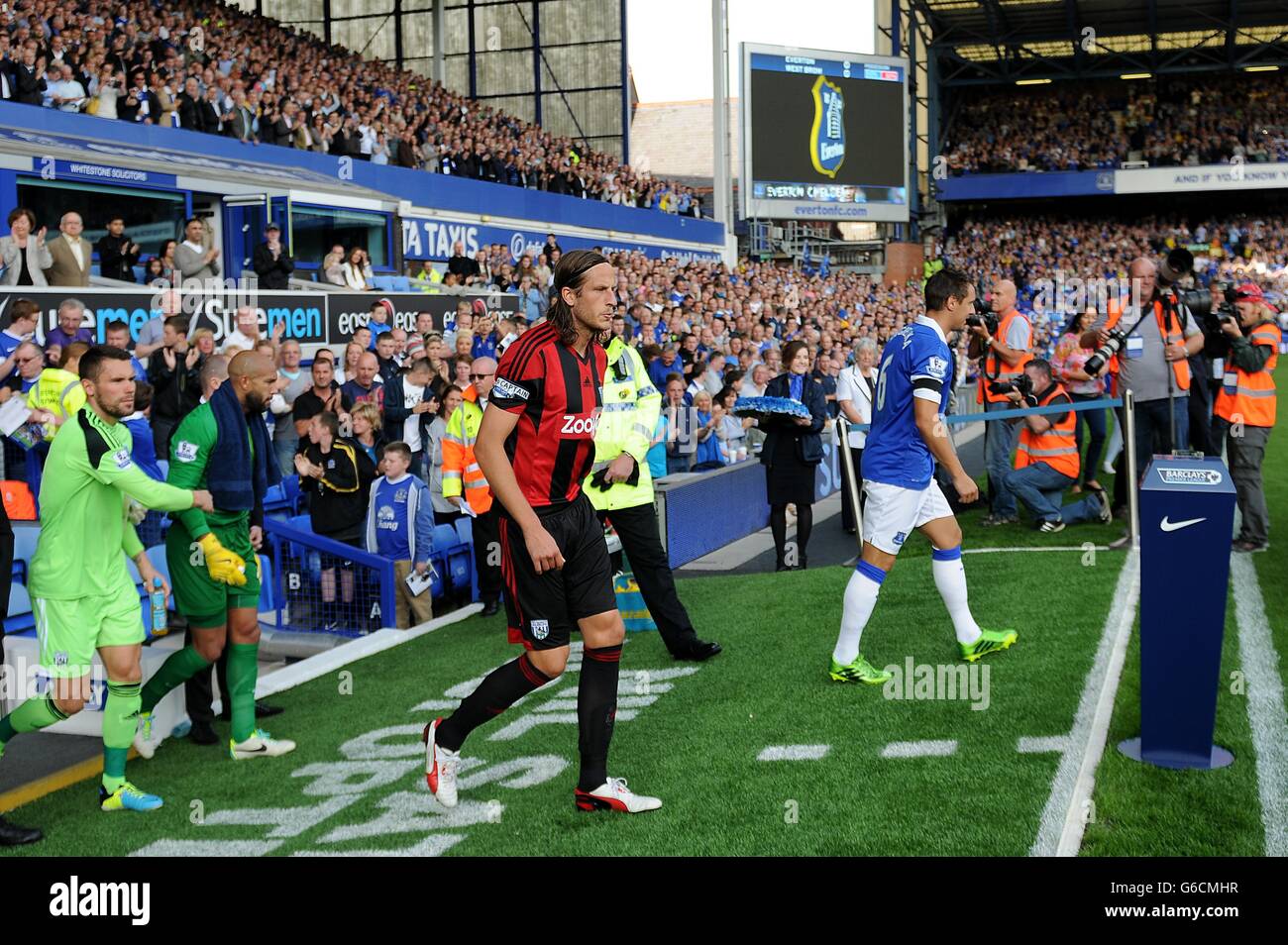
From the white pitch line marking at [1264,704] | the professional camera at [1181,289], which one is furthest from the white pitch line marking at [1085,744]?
the professional camera at [1181,289]

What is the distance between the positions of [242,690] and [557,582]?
7.11 ft

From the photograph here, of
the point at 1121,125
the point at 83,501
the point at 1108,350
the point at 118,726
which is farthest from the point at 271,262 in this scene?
the point at 1121,125

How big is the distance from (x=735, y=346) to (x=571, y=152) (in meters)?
19.1

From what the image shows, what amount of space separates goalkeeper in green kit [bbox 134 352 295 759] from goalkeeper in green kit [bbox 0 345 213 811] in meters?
0.54

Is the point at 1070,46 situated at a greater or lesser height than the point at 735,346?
greater

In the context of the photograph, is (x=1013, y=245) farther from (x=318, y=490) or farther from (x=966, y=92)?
(x=318, y=490)

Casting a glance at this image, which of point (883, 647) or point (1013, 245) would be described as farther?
point (1013, 245)

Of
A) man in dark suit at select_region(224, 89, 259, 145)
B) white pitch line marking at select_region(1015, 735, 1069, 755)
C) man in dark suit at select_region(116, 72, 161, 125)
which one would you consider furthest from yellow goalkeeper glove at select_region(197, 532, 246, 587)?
man in dark suit at select_region(224, 89, 259, 145)

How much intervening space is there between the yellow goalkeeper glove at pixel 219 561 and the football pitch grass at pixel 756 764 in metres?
Result: 0.90

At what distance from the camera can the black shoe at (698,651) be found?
6953 mm

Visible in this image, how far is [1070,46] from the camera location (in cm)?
4984

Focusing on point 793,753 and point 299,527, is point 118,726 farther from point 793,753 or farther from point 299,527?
point 299,527

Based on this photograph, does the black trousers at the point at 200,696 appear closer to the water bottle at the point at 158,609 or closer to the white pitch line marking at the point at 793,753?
the water bottle at the point at 158,609

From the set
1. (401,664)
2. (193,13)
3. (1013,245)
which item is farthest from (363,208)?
(1013,245)
